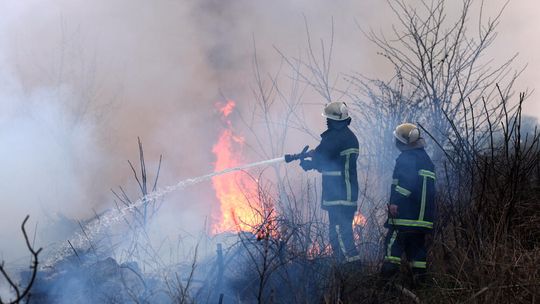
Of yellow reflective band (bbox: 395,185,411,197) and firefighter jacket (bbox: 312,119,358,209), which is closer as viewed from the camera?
yellow reflective band (bbox: 395,185,411,197)

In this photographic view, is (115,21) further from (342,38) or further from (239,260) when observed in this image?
(239,260)

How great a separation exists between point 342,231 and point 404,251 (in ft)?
2.10

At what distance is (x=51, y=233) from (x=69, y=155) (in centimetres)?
231

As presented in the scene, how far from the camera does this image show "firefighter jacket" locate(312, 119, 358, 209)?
632 centimetres

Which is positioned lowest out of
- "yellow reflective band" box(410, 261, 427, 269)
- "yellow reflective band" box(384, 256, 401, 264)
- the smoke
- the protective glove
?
"yellow reflective band" box(410, 261, 427, 269)

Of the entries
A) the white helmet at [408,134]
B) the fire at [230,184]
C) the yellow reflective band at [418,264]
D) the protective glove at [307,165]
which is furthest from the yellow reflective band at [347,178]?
the fire at [230,184]

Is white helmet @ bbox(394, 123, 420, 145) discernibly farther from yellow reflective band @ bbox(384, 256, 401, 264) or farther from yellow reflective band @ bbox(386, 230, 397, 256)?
yellow reflective band @ bbox(384, 256, 401, 264)

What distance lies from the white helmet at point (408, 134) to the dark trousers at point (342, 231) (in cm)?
89

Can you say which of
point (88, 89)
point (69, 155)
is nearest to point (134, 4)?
point (88, 89)

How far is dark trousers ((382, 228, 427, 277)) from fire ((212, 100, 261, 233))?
4459 millimetres

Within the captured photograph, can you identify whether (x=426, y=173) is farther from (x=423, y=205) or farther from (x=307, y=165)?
(x=307, y=165)

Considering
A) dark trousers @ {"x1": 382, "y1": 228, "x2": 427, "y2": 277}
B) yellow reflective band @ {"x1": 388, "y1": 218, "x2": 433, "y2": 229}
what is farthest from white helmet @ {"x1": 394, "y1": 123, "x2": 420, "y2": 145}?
dark trousers @ {"x1": 382, "y1": 228, "x2": 427, "y2": 277}

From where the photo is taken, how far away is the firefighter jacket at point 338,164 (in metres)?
6.32

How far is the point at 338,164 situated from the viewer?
6.40m
